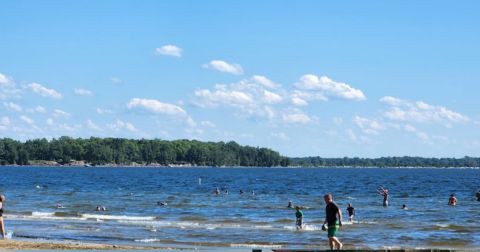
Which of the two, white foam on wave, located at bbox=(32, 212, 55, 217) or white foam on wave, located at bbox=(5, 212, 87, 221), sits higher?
white foam on wave, located at bbox=(32, 212, 55, 217)

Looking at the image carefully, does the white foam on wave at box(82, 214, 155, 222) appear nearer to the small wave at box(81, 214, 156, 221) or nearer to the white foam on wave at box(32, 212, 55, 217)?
the small wave at box(81, 214, 156, 221)

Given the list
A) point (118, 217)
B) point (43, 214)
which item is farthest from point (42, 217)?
point (118, 217)

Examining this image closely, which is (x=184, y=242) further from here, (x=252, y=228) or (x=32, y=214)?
(x=32, y=214)

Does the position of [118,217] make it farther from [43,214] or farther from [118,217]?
[43,214]

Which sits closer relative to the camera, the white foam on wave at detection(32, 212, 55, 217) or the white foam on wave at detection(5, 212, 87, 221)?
the white foam on wave at detection(5, 212, 87, 221)

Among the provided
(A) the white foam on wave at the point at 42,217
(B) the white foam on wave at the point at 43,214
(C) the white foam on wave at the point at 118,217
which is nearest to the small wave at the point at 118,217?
(C) the white foam on wave at the point at 118,217

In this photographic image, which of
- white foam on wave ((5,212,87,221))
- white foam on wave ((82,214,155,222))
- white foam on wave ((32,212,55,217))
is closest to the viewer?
white foam on wave ((5,212,87,221))

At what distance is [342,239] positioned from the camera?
35.6 m

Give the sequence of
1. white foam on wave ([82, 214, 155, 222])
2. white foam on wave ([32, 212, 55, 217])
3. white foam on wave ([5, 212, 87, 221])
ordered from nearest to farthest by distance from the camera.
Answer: white foam on wave ([5, 212, 87, 221]) → white foam on wave ([82, 214, 155, 222]) → white foam on wave ([32, 212, 55, 217])

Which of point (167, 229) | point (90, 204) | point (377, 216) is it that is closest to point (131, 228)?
point (167, 229)

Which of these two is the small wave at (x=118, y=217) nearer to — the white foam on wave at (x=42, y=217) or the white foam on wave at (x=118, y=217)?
the white foam on wave at (x=118, y=217)

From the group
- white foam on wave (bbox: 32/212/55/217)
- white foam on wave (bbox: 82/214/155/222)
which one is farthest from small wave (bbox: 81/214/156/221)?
white foam on wave (bbox: 32/212/55/217)

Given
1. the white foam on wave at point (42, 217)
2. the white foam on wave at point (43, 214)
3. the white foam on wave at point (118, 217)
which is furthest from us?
the white foam on wave at point (43, 214)

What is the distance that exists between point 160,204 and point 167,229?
21995 mm
